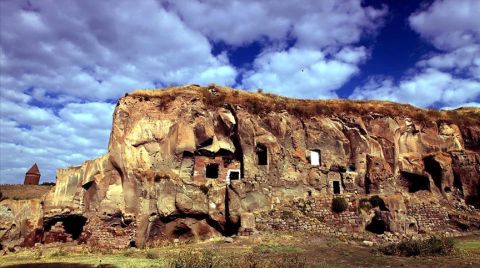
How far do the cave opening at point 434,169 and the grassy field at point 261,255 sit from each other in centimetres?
594

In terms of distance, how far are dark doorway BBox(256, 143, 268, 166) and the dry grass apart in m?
3.10

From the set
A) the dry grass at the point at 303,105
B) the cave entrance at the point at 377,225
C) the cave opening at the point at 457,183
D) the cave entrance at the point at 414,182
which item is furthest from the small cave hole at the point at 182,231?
the cave opening at the point at 457,183

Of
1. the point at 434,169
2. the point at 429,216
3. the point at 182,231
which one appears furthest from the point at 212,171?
the point at 434,169

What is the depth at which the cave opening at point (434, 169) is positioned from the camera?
3117cm

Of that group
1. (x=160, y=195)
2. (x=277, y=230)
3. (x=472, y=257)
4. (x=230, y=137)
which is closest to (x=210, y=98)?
(x=230, y=137)

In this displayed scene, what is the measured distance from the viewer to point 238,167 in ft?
93.7

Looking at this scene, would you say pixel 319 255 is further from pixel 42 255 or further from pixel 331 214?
pixel 42 255

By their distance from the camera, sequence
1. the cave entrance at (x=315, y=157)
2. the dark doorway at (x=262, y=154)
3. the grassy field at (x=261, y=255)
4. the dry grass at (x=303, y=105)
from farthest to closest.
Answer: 1. the cave entrance at (x=315, y=157)
2. the dry grass at (x=303, y=105)
3. the dark doorway at (x=262, y=154)
4. the grassy field at (x=261, y=255)

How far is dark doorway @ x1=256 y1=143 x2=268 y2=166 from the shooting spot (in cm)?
2877

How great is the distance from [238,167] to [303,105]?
821 cm

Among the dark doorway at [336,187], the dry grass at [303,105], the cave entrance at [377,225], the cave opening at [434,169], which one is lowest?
the cave entrance at [377,225]

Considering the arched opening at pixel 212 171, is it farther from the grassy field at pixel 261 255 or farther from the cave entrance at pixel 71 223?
the cave entrance at pixel 71 223

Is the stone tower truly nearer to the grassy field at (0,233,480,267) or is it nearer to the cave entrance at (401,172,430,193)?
the grassy field at (0,233,480,267)

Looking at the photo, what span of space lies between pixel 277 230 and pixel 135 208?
9658 millimetres
